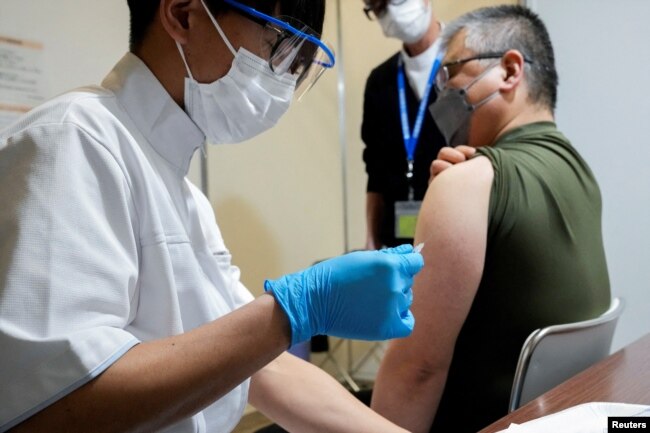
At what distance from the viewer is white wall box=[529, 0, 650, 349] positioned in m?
2.45

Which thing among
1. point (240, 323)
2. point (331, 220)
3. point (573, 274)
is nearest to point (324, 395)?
point (240, 323)

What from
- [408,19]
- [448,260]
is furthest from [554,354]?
[408,19]

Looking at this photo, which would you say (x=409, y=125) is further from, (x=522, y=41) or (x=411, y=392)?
(x=411, y=392)

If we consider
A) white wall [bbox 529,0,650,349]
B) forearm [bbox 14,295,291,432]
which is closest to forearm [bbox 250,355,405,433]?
forearm [bbox 14,295,291,432]

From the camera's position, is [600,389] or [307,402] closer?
[600,389]

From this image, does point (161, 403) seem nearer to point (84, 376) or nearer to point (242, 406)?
point (84, 376)

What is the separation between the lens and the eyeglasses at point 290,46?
2.86ft

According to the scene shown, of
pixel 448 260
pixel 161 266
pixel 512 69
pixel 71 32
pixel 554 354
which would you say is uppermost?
pixel 71 32

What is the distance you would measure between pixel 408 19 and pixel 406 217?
2.85ft

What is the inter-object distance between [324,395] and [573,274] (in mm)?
560

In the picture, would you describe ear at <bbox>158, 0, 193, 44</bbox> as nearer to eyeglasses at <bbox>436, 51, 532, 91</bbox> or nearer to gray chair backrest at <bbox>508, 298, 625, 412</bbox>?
gray chair backrest at <bbox>508, 298, 625, 412</bbox>

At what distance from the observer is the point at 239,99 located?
3.03 ft

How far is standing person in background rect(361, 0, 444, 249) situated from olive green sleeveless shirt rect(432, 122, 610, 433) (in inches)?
56.0

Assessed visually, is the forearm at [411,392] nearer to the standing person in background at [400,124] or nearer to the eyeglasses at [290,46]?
the eyeglasses at [290,46]
